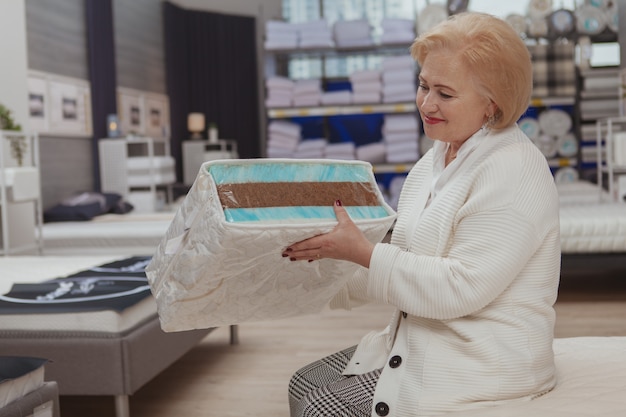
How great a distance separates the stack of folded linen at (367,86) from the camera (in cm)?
686

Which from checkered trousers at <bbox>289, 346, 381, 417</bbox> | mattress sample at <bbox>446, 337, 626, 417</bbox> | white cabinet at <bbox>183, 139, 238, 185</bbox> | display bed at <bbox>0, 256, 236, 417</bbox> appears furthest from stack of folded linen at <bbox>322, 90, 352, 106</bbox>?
checkered trousers at <bbox>289, 346, 381, 417</bbox>

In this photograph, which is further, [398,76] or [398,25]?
[398,25]

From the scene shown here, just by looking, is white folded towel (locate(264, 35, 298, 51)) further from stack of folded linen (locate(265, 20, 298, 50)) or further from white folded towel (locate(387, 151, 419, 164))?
white folded towel (locate(387, 151, 419, 164))

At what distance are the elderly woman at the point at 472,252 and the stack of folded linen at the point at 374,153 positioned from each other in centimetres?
545

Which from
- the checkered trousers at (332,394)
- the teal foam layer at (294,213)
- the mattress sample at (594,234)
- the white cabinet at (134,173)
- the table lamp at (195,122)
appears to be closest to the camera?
the teal foam layer at (294,213)

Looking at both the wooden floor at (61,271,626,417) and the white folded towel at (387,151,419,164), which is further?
the white folded towel at (387,151,419,164)

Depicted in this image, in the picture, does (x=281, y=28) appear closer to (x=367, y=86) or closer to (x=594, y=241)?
(x=367, y=86)

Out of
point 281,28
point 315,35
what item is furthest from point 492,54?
point 281,28

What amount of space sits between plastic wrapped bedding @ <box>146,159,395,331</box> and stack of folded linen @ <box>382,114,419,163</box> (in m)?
5.37

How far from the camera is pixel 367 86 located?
687 cm

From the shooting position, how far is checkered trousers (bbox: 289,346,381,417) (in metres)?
1.52

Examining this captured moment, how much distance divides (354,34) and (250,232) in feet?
19.5

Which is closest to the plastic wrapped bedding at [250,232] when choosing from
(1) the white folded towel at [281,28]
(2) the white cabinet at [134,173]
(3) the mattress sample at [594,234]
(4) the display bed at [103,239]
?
(3) the mattress sample at [594,234]

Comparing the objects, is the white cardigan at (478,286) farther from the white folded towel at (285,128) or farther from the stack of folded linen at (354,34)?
the stack of folded linen at (354,34)
